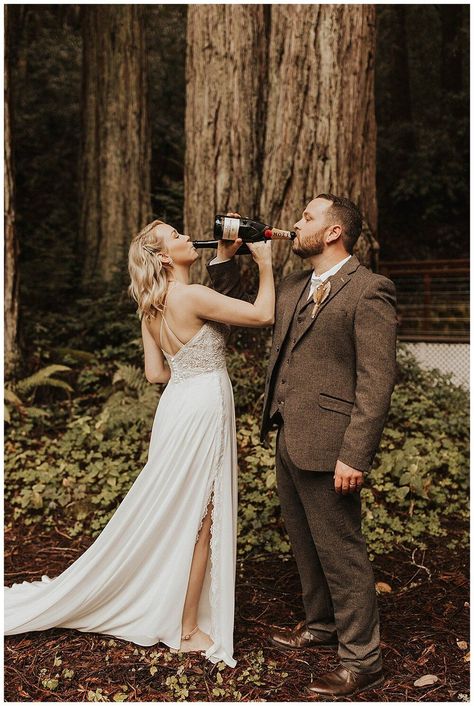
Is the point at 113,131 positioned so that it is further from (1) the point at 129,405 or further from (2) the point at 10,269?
(1) the point at 129,405

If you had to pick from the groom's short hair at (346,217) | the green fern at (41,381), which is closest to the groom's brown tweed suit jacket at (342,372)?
the groom's short hair at (346,217)

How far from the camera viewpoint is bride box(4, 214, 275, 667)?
13.0 ft

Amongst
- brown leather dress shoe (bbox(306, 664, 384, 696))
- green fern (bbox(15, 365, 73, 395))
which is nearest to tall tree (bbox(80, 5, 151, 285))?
green fern (bbox(15, 365, 73, 395))

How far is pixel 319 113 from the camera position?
6.66m

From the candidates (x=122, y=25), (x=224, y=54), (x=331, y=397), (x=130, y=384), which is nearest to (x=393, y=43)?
(x=122, y=25)

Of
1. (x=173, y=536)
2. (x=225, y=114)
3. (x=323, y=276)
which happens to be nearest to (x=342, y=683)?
(x=173, y=536)

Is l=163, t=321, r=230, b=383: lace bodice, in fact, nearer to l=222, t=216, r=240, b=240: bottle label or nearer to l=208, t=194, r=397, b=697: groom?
l=208, t=194, r=397, b=697: groom

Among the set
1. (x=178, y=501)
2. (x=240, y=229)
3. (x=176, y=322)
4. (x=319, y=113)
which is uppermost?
(x=319, y=113)

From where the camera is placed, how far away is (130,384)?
286 inches

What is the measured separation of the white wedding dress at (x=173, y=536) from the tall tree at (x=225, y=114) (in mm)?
3053

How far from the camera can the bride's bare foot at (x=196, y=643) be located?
4043 millimetres

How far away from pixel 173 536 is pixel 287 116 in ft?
14.2

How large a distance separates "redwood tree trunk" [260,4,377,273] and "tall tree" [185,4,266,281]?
0.23m

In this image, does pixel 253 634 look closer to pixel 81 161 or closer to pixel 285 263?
pixel 285 263
